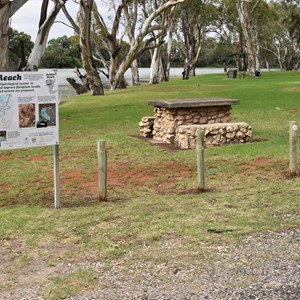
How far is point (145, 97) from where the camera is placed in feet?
90.2

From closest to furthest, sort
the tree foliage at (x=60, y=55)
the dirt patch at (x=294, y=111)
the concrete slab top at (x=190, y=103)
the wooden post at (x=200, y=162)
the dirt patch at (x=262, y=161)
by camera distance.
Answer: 1. the wooden post at (x=200, y=162)
2. the dirt patch at (x=262, y=161)
3. the concrete slab top at (x=190, y=103)
4. the dirt patch at (x=294, y=111)
5. the tree foliage at (x=60, y=55)

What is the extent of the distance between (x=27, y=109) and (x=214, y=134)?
22.7 ft

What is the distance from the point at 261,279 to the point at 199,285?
20.3 inches

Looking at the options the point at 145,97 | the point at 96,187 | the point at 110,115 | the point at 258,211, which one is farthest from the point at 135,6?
the point at 258,211

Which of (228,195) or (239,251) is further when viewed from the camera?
(228,195)

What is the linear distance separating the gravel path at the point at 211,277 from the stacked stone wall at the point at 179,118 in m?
8.45

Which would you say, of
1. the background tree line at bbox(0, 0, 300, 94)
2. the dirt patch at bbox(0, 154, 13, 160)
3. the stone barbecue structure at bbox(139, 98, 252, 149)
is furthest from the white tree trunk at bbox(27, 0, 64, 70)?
the dirt patch at bbox(0, 154, 13, 160)

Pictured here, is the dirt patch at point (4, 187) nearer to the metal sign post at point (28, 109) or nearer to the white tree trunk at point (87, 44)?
the metal sign post at point (28, 109)

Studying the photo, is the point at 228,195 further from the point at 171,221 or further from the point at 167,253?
the point at 167,253

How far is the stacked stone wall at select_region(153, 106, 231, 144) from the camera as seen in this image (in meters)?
13.7

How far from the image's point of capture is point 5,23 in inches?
676

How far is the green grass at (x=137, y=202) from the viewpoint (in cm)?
546

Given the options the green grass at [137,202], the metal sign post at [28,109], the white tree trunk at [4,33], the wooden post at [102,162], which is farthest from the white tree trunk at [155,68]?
the metal sign post at [28,109]

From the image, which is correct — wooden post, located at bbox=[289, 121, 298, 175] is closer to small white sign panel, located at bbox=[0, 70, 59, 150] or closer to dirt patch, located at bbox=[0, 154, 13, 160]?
small white sign panel, located at bbox=[0, 70, 59, 150]
